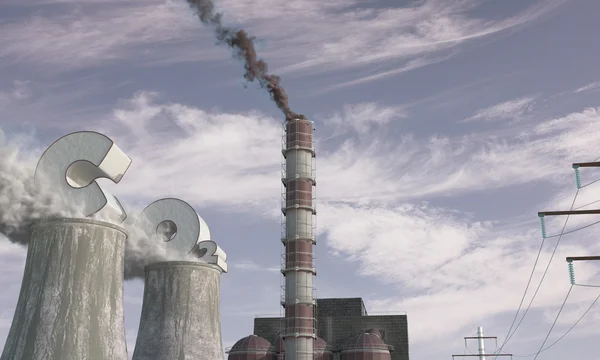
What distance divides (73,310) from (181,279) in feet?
28.5

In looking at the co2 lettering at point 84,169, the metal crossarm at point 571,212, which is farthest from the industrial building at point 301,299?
the co2 lettering at point 84,169

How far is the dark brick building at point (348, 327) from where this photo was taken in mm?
59969

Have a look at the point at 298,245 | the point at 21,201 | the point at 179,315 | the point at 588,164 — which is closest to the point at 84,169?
the point at 21,201

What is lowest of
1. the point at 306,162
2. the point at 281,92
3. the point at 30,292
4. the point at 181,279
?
the point at 30,292

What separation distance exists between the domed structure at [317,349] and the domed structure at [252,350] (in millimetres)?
501

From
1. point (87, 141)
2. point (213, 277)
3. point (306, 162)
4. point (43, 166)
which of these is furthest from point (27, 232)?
point (306, 162)

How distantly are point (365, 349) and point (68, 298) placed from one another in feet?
118

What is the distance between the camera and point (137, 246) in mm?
31203

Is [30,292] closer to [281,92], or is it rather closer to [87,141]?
[87,141]

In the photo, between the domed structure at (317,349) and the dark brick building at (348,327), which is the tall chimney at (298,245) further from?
the dark brick building at (348,327)

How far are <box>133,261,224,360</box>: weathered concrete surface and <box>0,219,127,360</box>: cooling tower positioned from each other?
6038mm

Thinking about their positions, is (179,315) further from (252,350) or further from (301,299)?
(252,350)

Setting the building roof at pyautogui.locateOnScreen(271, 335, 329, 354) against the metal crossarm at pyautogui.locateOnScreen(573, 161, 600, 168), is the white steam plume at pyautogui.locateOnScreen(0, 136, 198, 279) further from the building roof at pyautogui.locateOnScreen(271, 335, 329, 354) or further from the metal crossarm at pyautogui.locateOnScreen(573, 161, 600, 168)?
the building roof at pyautogui.locateOnScreen(271, 335, 329, 354)

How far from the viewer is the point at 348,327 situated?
201 ft
